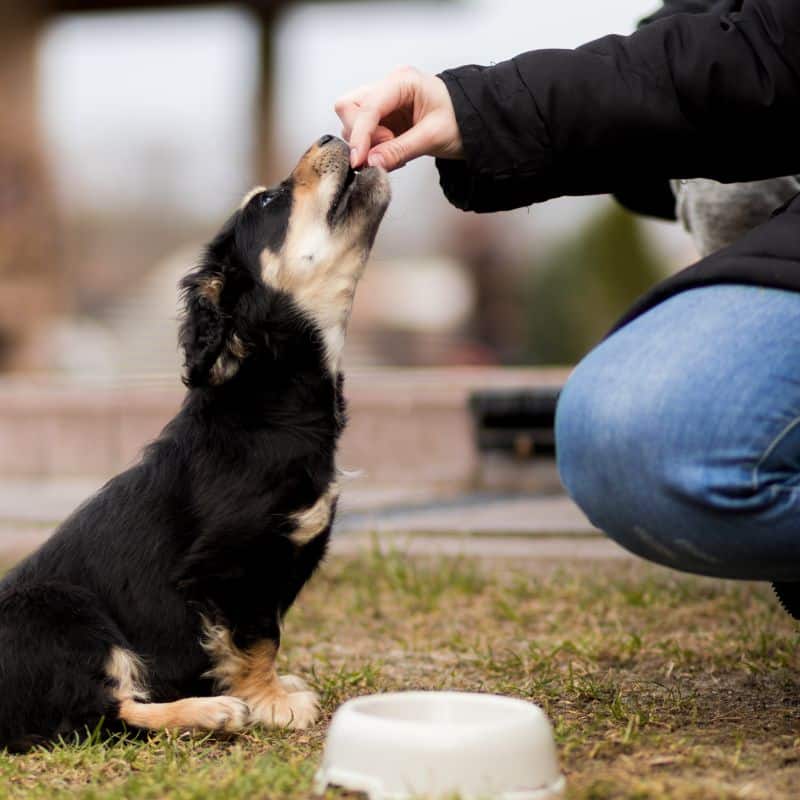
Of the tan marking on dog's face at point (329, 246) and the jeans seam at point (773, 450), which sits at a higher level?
the tan marking on dog's face at point (329, 246)

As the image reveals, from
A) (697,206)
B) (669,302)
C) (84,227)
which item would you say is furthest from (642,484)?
(84,227)

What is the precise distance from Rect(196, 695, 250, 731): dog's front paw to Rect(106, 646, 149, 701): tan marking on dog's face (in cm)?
13

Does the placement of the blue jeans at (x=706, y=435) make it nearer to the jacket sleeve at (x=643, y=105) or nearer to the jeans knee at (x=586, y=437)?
the jeans knee at (x=586, y=437)

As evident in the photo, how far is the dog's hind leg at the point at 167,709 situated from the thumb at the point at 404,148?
1062 mm

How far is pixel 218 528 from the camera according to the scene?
103 inches

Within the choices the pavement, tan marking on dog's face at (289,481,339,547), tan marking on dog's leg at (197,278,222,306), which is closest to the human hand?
tan marking on dog's leg at (197,278,222,306)

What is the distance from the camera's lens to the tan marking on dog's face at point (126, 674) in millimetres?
2505

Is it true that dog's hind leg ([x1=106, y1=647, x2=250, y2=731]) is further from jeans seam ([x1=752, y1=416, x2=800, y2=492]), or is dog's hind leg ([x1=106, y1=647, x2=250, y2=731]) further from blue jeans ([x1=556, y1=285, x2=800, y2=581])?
jeans seam ([x1=752, y1=416, x2=800, y2=492])

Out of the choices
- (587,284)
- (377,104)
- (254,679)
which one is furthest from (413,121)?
(587,284)

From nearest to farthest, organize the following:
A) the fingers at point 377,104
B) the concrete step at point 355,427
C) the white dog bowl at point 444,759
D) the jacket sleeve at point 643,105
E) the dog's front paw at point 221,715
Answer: the white dog bowl at point 444,759, the jacket sleeve at point 643,105, the fingers at point 377,104, the dog's front paw at point 221,715, the concrete step at point 355,427

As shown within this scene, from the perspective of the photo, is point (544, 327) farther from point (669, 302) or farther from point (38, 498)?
point (669, 302)

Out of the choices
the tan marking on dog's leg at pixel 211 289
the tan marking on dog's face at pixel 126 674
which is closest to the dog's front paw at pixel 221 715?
the tan marking on dog's face at pixel 126 674

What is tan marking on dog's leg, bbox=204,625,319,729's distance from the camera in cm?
260

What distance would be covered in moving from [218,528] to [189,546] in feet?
0.27
